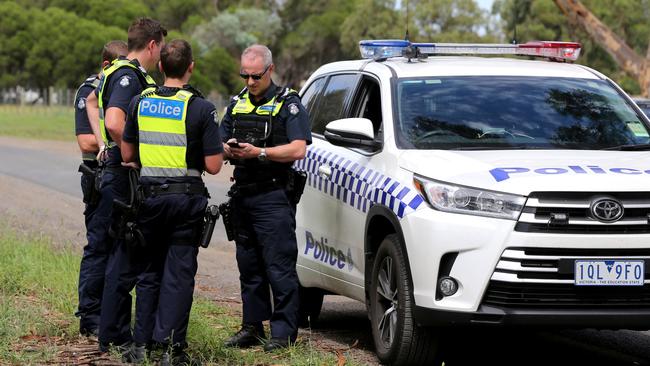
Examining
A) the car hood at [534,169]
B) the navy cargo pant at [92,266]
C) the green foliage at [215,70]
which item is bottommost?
the green foliage at [215,70]

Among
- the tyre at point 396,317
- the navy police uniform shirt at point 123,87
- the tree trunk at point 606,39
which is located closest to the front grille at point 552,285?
the tyre at point 396,317

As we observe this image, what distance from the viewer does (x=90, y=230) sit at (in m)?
7.66

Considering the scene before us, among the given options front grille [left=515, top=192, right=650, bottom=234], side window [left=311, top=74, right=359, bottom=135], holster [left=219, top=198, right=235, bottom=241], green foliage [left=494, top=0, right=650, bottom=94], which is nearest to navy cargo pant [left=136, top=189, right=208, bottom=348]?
holster [left=219, top=198, right=235, bottom=241]

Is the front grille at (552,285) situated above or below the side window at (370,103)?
below

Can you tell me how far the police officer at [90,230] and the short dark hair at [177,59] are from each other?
1.03m

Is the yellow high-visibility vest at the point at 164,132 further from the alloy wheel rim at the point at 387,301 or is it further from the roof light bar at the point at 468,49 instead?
the roof light bar at the point at 468,49

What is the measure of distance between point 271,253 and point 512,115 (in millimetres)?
1613

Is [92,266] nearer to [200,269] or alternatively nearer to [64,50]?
[200,269]

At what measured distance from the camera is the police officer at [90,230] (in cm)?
756

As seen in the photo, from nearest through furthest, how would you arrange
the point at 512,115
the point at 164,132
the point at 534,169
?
the point at 534,169 < the point at 164,132 < the point at 512,115

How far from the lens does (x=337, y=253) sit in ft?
25.4

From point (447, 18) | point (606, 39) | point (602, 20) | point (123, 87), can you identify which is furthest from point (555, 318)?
point (447, 18)

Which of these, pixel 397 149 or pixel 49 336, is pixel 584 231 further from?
pixel 49 336

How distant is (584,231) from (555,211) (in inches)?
6.6
